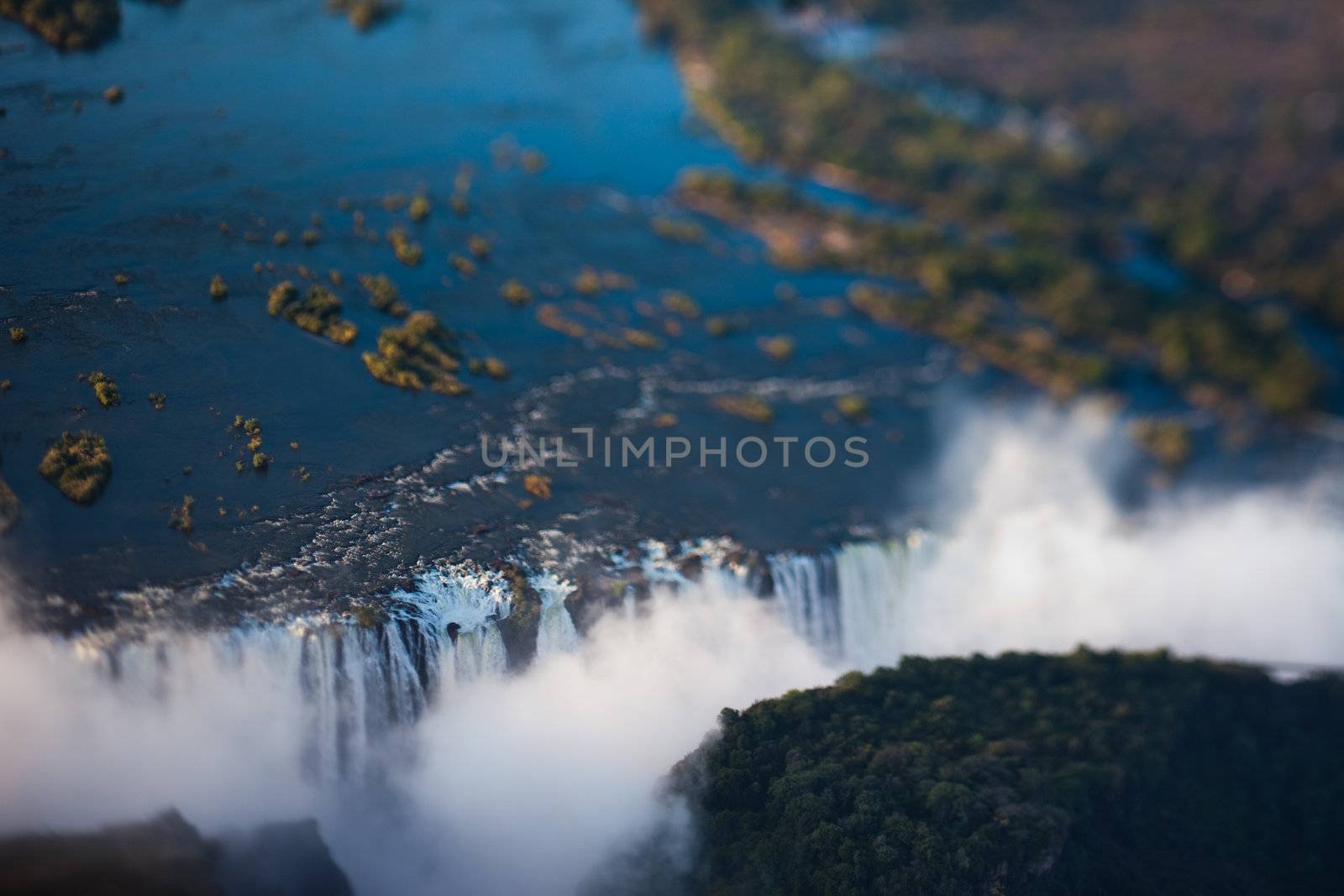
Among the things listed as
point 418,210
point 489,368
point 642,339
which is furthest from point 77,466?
point 642,339

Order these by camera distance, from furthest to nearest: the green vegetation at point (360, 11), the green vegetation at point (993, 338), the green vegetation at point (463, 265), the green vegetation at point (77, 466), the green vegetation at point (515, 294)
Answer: the green vegetation at point (360, 11) → the green vegetation at point (993, 338) → the green vegetation at point (463, 265) → the green vegetation at point (515, 294) → the green vegetation at point (77, 466)

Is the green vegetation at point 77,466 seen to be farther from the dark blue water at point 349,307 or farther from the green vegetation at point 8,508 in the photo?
the green vegetation at point 8,508

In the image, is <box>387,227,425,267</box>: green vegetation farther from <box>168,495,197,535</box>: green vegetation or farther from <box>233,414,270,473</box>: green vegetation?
<box>168,495,197,535</box>: green vegetation

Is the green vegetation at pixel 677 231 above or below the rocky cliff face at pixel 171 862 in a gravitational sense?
above

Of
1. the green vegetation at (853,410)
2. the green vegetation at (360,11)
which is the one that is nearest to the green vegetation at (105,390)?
the green vegetation at (853,410)

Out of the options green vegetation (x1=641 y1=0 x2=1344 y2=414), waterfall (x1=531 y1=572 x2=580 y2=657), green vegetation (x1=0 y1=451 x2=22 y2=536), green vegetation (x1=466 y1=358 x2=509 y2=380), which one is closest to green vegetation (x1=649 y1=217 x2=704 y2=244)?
green vegetation (x1=641 y1=0 x2=1344 y2=414)

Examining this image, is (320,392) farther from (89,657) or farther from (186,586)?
(89,657)

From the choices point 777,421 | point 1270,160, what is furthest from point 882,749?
point 1270,160
